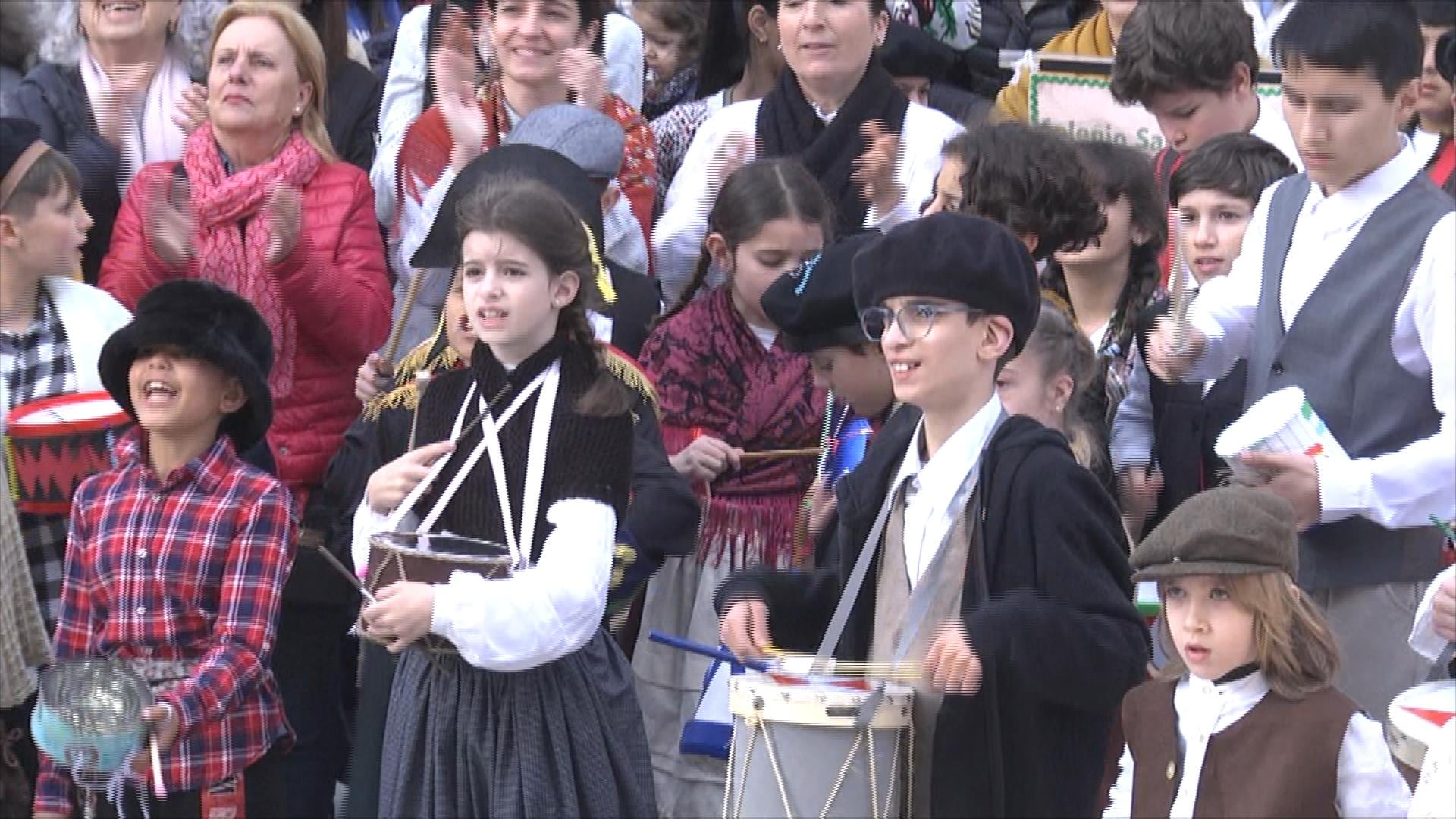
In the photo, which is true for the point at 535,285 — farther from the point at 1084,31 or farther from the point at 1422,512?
the point at 1084,31

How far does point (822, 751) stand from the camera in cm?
448

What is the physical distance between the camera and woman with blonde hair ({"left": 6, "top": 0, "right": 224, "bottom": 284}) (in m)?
7.48

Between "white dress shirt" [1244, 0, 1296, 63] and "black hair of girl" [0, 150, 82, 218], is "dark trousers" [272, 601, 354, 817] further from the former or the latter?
"white dress shirt" [1244, 0, 1296, 63]

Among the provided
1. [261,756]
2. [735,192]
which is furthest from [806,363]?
[261,756]

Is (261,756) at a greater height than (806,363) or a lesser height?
lesser

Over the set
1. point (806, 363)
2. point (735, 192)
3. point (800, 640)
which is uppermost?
point (735, 192)

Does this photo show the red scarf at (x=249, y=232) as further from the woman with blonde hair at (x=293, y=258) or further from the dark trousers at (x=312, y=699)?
the dark trousers at (x=312, y=699)

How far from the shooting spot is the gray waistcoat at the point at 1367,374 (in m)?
5.22

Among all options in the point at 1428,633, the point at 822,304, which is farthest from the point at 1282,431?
the point at 822,304

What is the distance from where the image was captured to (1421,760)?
14.2 feet

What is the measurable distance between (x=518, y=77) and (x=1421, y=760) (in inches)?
149

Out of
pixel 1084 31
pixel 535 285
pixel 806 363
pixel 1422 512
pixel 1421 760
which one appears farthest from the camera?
pixel 1084 31

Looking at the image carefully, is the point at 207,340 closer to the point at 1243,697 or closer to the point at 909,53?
the point at 1243,697

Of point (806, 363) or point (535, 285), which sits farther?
point (806, 363)
